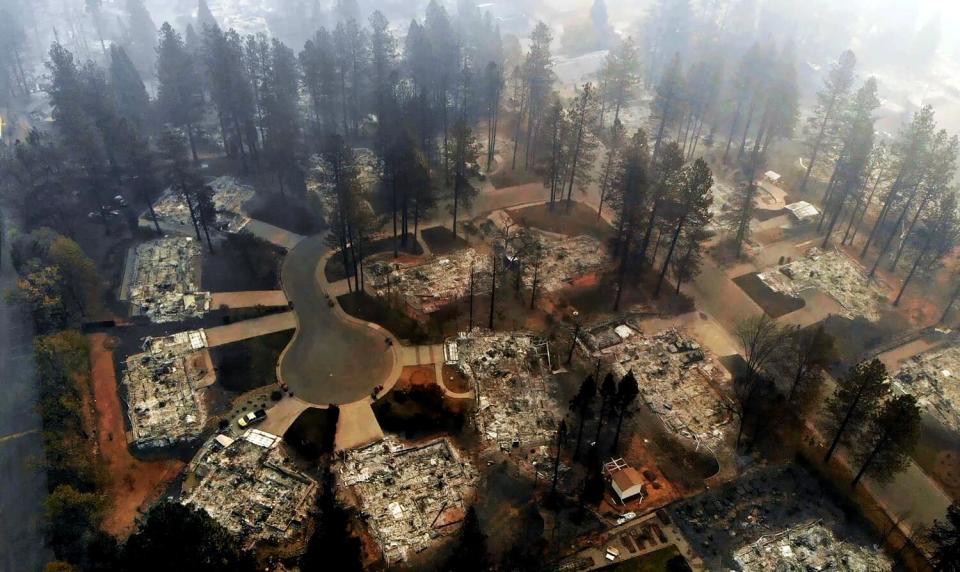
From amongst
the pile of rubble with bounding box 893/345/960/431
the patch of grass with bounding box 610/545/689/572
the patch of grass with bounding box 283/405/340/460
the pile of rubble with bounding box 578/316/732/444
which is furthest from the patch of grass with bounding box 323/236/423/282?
the pile of rubble with bounding box 893/345/960/431

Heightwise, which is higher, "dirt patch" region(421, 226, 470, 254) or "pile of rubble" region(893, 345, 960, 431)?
"dirt patch" region(421, 226, 470, 254)

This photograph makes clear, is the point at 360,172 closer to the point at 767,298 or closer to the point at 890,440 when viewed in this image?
the point at 767,298

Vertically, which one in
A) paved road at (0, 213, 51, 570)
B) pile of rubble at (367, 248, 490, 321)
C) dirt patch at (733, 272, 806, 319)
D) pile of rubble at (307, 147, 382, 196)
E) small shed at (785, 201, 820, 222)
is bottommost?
paved road at (0, 213, 51, 570)

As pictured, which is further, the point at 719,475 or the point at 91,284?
the point at 91,284

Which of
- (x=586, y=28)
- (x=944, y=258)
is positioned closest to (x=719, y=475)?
(x=944, y=258)

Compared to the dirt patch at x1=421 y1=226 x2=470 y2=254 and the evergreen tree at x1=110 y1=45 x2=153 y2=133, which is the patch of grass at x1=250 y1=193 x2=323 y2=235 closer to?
the dirt patch at x1=421 y1=226 x2=470 y2=254

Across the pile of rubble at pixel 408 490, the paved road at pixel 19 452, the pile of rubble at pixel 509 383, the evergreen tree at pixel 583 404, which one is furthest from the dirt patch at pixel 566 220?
the paved road at pixel 19 452

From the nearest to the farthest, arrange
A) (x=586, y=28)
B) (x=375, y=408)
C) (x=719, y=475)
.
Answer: (x=719, y=475) < (x=375, y=408) < (x=586, y=28)

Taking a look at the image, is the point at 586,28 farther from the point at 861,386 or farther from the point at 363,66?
the point at 861,386
